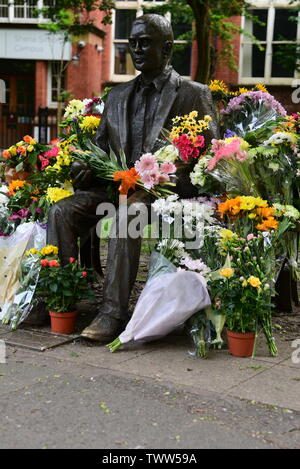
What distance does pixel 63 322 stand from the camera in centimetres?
470

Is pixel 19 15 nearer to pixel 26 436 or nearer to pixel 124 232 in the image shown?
pixel 124 232

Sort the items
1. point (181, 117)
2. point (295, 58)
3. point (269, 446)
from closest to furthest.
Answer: point (269, 446), point (181, 117), point (295, 58)

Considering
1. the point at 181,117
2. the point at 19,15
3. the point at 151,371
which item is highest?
the point at 19,15

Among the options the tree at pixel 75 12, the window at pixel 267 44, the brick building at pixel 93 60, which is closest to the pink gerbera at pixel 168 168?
the tree at pixel 75 12

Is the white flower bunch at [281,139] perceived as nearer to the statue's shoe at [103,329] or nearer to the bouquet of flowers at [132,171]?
the bouquet of flowers at [132,171]

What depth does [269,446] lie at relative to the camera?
2949mm

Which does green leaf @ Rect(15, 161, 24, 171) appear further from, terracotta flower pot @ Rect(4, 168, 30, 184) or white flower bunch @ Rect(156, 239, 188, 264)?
white flower bunch @ Rect(156, 239, 188, 264)

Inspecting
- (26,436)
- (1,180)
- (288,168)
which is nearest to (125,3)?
(1,180)

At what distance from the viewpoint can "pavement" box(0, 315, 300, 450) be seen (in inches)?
118

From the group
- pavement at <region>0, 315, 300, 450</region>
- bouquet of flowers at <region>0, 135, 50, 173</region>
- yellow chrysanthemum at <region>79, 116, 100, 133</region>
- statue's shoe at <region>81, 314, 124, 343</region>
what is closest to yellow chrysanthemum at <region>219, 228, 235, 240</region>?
pavement at <region>0, 315, 300, 450</region>

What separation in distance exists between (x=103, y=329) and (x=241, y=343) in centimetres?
93

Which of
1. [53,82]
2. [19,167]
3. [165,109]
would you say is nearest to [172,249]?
[165,109]

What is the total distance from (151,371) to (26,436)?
1116mm

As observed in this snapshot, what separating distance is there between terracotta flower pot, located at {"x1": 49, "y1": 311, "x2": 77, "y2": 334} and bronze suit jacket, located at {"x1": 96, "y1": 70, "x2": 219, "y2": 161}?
1.32 metres
